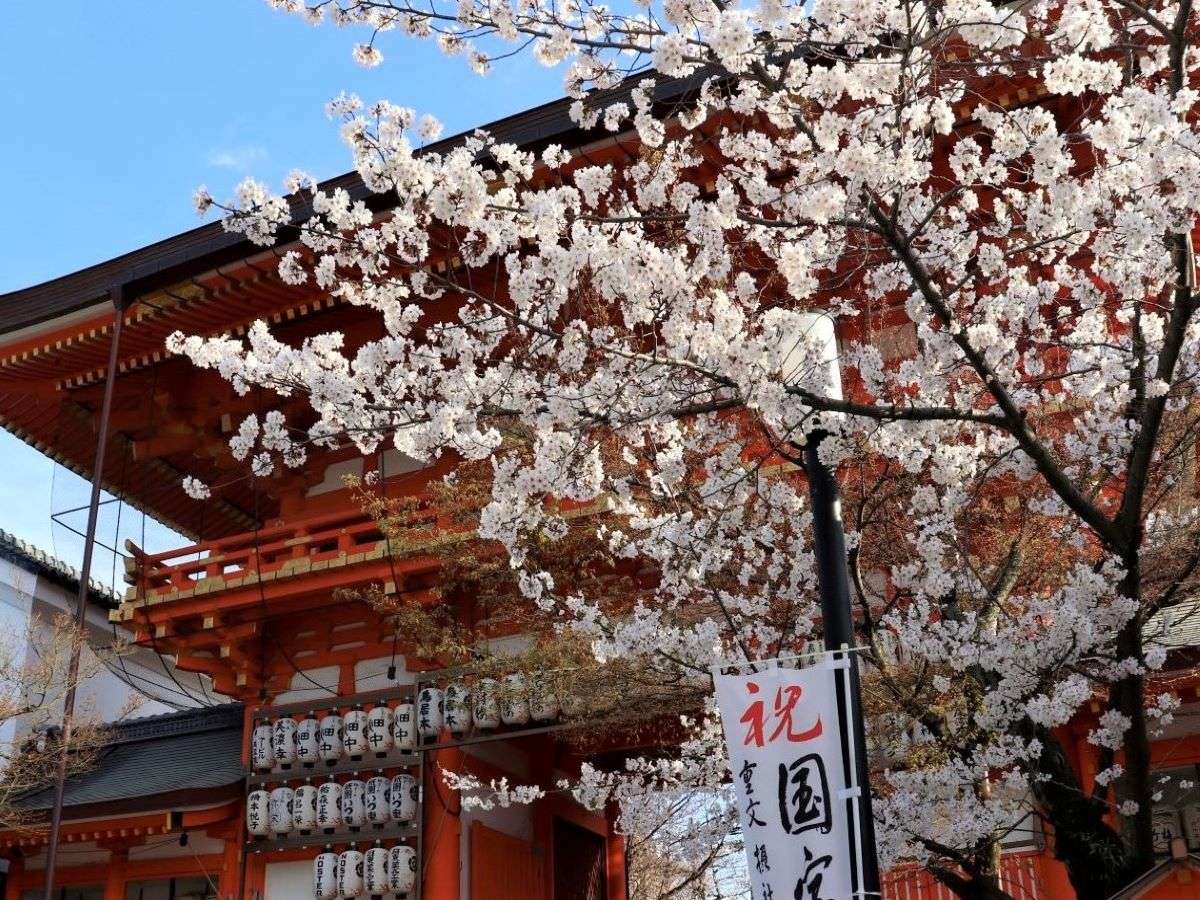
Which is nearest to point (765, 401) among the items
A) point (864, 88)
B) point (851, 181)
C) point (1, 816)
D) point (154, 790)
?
point (851, 181)

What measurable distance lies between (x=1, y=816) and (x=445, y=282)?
9.77m

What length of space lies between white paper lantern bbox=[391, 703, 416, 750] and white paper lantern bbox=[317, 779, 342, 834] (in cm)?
76

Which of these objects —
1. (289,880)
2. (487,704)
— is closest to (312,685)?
(289,880)

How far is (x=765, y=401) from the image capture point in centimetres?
497

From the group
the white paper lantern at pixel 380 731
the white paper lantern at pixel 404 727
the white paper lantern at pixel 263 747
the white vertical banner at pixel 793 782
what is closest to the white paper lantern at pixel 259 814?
the white paper lantern at pixel 263 747

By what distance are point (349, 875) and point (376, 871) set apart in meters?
0.28

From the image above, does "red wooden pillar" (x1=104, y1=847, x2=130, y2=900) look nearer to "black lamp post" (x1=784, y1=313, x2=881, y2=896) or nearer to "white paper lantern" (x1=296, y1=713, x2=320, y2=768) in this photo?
"white paper lantern" (x1=296, y1=713, x2=320, y2=768)

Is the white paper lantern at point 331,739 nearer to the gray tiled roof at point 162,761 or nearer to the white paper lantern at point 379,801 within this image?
the white paper lantern at point 379,801

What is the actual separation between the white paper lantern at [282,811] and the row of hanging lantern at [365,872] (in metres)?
0.50

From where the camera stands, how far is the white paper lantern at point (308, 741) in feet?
38.0

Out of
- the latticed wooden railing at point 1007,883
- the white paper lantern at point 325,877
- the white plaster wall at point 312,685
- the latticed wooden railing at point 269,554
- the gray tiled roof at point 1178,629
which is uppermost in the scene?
the latticed wooden railing at point 269,554

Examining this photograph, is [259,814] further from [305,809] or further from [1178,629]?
[1178,629]

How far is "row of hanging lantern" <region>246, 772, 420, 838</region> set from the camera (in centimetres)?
1102

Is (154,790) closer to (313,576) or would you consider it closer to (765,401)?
(313,576)
